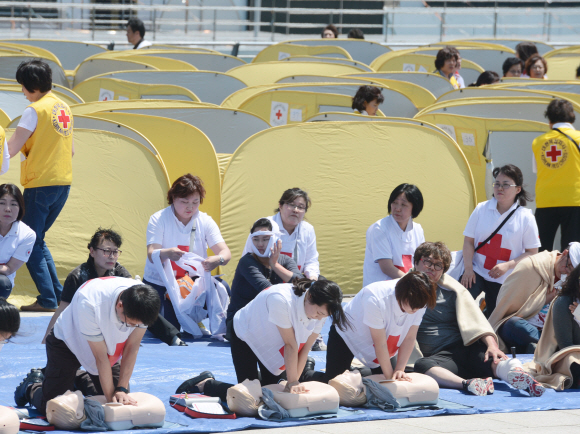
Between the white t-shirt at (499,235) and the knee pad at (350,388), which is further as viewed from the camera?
the white t-shirt at (499,235)

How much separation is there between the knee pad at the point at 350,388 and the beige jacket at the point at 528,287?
4.75ft

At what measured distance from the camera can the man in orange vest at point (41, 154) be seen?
5.47m

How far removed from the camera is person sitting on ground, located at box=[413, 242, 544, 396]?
4.33m

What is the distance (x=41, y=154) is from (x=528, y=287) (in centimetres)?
328

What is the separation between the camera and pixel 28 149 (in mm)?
5574

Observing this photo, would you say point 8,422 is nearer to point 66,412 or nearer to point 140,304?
point 66,412

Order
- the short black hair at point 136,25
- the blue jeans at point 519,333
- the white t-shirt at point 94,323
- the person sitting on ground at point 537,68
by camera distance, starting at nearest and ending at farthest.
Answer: the white t-shirt at point 94,323
the blue jeans at point 519,333
the person sitting on ground at point 537,68
the short black hair at point 136,25

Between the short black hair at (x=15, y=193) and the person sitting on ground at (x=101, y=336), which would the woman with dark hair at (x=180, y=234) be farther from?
the person sitting on ground at (x=101, y=336)

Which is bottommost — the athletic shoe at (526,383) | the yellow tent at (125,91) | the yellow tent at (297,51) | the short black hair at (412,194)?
the athletic shoe at (526,383)

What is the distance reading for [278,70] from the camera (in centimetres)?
1113

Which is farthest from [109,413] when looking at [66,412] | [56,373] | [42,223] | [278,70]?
[278,70]

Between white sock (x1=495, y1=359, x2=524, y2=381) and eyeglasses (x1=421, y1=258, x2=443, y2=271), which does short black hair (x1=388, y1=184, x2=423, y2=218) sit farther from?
white sock (x1=495, y1=359, x2=524, y2=381)

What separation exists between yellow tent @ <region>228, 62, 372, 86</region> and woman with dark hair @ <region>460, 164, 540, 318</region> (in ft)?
18.7

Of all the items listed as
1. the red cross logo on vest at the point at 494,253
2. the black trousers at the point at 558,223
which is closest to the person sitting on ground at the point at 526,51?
the black trousers at the point at 558,223
